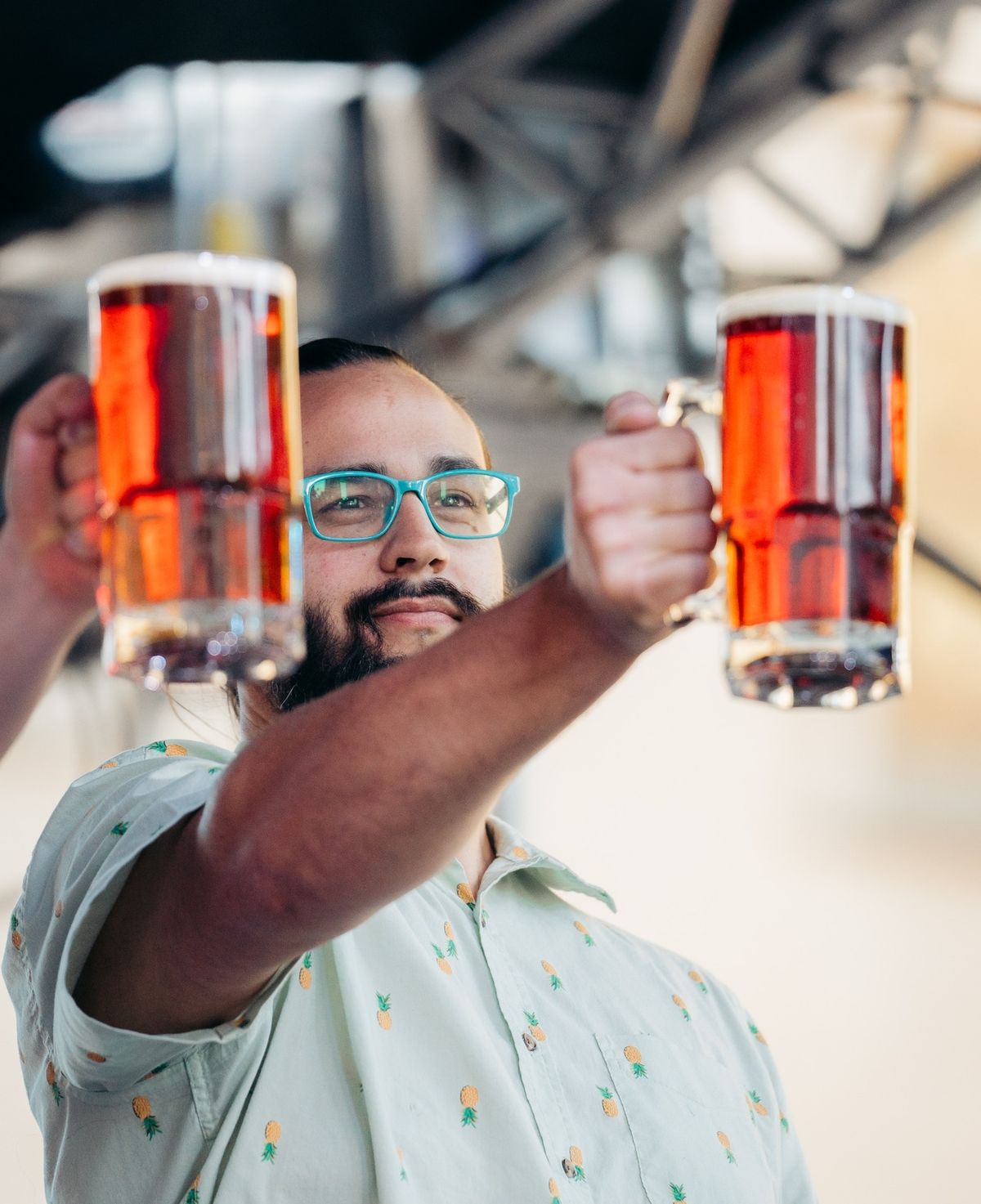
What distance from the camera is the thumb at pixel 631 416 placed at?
2.49 ft

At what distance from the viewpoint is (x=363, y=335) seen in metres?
3.17

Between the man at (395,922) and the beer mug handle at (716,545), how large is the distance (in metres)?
0.02

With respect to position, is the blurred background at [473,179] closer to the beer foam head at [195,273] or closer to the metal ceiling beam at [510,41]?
the metal ceiling beam at [510,41]

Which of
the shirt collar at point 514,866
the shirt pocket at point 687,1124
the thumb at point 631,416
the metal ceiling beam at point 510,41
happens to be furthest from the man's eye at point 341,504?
the metal ceiling beam at point 510,41

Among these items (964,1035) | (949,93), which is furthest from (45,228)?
(964,1035)

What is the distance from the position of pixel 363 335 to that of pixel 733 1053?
6.40 ft

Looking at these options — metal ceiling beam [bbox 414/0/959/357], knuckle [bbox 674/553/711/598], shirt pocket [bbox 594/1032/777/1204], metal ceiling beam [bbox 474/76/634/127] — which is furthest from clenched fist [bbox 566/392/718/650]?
metal ceiling beam [bbox 474/76/634/127]

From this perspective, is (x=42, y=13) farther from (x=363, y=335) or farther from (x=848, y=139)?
(x=848, y=139)

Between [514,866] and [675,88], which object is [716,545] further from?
[675,88]

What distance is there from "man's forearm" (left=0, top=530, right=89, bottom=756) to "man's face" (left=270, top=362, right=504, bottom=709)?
62cm

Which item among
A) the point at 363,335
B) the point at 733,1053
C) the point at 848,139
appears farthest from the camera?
the point at 848,139

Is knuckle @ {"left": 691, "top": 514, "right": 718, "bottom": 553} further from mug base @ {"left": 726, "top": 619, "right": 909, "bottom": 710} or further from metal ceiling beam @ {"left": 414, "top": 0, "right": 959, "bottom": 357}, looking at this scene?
metal ceiling beam @ {"left": 414, "top": 0, "right": 959, "bottom": 357}

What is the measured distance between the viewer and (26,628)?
2.77 feet

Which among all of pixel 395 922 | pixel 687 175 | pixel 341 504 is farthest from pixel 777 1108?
pixel 687 175
